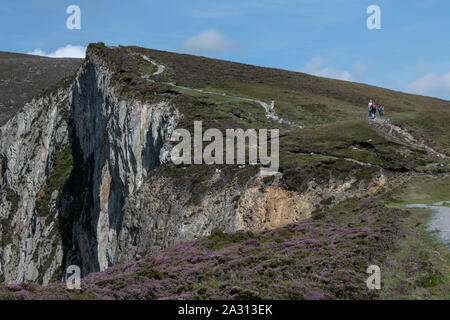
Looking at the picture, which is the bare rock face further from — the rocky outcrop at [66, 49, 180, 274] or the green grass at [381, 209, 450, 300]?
the green grass at [381, 209, 450, 300]

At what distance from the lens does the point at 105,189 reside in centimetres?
7250

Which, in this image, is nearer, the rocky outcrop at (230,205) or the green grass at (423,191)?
the green grass at (423,191)

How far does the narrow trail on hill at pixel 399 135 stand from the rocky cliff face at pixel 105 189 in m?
9.78

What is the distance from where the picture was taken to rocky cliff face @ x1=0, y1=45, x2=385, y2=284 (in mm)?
33969

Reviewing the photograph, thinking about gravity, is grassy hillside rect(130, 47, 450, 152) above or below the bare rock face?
above

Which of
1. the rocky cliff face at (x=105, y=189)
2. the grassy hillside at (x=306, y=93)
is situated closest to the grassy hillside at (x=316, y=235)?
the grassy hillside at (x=306, y=93)

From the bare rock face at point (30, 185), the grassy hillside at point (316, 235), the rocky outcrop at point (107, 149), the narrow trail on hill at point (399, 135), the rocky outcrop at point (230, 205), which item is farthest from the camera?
the bare rock face at point (30, 185)

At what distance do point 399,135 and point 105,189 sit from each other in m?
47.7

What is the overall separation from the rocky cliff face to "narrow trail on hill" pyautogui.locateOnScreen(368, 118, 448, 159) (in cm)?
978

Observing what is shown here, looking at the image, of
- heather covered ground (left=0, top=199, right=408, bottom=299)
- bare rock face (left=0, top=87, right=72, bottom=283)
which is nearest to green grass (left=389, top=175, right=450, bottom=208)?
heather covered ground (left=0, top=199, right=408, bottom=299)

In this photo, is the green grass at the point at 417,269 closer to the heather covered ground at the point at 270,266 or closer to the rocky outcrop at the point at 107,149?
the heather covered ground at the point at 270,266

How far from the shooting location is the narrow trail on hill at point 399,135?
4030 cm
